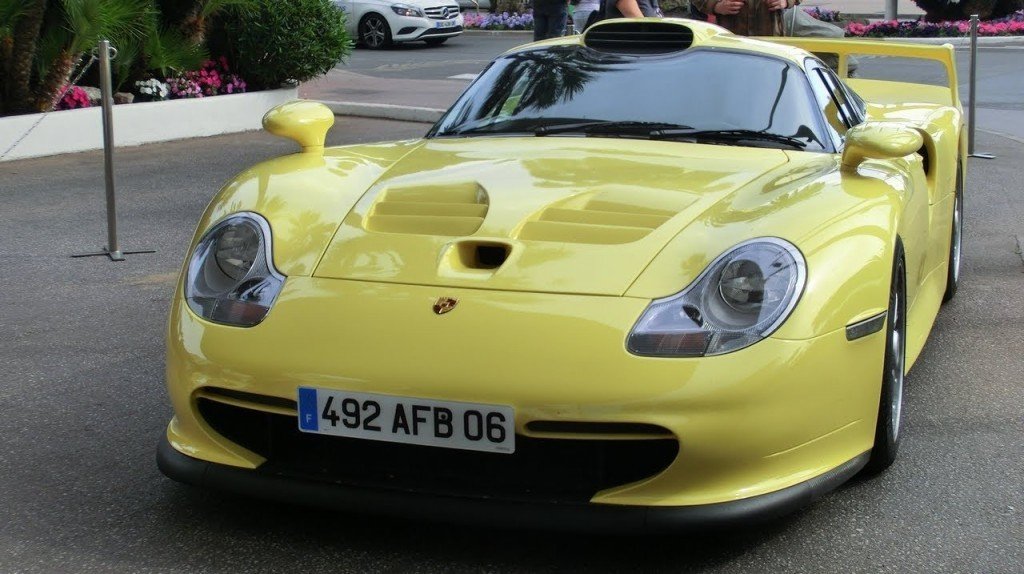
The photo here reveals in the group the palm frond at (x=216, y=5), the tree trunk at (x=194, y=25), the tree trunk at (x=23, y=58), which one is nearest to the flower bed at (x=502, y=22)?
the palm frond at (x=216, y=5)

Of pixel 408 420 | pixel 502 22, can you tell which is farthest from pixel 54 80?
pixel 502 22

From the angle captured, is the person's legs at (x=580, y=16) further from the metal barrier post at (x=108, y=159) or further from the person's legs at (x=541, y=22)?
the metal barrier post at (x=108, y=159)

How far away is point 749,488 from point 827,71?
229cm

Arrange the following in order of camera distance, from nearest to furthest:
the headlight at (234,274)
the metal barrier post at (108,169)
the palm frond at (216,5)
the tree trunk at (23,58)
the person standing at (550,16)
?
the headlight at (234,274) → the metal barrier post at (108,169) → the tree trunk at (23,58) → the person standing at (550,16) → the palm frond at (216,5)

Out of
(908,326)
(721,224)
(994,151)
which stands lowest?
(994,151)

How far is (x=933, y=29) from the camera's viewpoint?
896 inches

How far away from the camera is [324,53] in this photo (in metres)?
12.5

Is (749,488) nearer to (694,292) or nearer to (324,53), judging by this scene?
(694,292)

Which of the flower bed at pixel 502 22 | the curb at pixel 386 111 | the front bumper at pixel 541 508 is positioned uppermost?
the front bumper at pixel 541 508

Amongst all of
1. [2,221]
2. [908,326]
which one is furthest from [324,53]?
[908,326]

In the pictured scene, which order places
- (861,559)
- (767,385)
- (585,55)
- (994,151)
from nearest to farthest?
(767,385) → (861,559) → (585,55) → (994,151)

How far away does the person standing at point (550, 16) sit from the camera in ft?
34.2

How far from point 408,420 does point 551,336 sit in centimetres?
36

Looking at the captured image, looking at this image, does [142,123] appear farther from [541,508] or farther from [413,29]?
[413,29]
